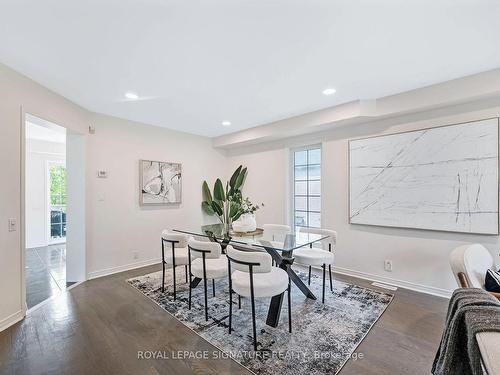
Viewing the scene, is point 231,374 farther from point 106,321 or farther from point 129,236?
point 129,236

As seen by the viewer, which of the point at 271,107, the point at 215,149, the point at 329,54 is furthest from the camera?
the point at 215,149

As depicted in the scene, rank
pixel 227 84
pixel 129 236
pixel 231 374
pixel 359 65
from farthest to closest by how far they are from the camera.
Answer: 1. pixel 129 236
2. pixel 227 84
3. pixel 359 65
4. pixel 231 374

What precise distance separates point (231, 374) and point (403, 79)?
129 inches

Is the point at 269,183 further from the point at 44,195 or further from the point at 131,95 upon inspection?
the point at 44,195

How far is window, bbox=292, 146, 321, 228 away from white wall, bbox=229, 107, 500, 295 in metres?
0.18

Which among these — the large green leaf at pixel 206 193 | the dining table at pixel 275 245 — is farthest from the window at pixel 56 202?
the dining table at pixel 275 245

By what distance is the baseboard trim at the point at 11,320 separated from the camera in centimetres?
227

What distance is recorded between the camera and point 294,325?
233 centimetres

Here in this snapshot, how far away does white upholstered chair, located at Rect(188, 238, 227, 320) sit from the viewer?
245cm

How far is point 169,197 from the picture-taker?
456 cm

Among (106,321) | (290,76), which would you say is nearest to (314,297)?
(106,321)

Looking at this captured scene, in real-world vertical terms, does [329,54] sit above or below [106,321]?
above

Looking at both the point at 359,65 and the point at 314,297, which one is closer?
the point at 359,65

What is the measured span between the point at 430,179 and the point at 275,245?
2.15 meters
